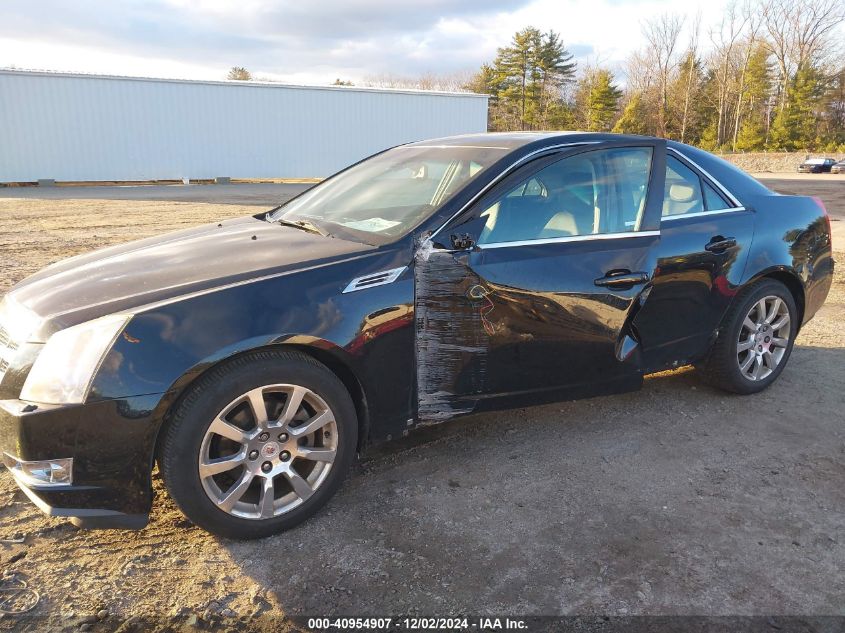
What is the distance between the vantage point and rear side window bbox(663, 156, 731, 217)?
363cm

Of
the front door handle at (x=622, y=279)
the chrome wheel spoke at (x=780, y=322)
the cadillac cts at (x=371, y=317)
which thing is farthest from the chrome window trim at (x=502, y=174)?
the chrome wheel spoke at (x=780, y=322)

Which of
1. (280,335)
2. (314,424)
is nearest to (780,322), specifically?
(314,424)

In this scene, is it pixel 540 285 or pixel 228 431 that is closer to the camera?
pixel 228 431

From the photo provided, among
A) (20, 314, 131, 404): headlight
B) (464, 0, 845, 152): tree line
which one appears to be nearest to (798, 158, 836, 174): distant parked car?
(464, 0, 845, 152): tree line

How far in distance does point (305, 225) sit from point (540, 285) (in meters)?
1.31

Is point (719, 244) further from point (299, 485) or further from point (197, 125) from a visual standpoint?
point (197, 125)

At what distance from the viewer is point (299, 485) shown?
2.65 meters

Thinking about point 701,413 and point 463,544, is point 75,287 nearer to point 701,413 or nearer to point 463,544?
point 463,544

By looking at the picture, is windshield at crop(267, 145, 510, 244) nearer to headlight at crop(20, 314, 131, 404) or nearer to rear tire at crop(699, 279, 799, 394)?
headlight at crop(20, 314, 131, 404)

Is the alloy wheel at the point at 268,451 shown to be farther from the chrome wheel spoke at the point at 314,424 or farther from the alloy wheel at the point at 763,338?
the alloy wheel at the point at 763,338

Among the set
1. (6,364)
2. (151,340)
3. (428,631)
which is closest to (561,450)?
(428,631)

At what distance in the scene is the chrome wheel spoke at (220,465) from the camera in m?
2.43

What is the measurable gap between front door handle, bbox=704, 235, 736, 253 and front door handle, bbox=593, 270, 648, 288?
606 mm

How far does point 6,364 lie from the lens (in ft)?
7.91
